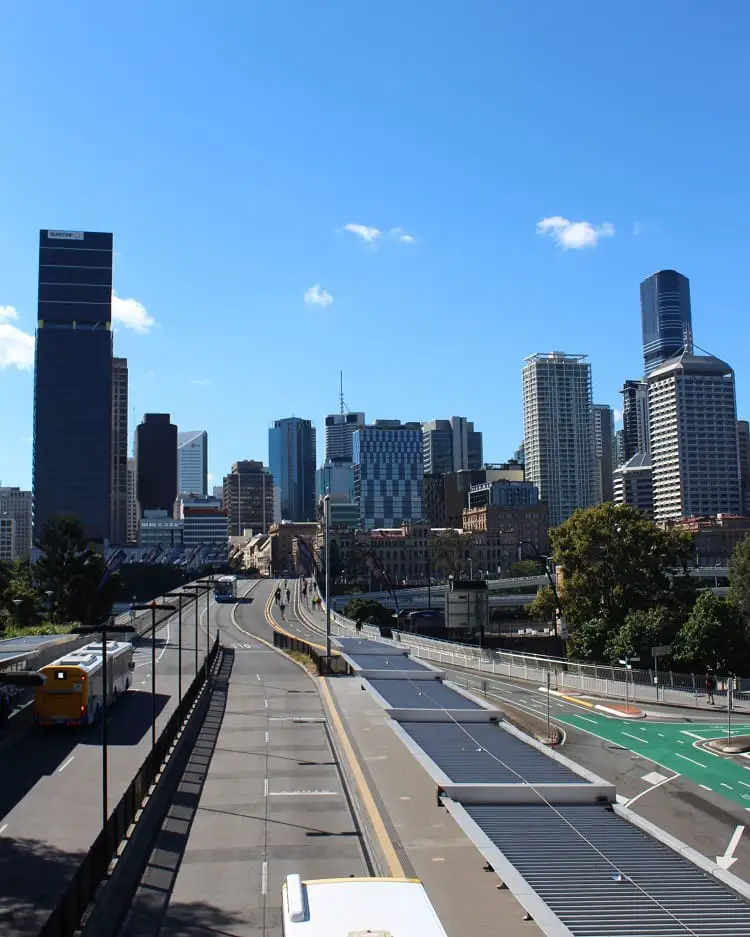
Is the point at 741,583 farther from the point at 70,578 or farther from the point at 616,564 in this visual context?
the point at 70,578

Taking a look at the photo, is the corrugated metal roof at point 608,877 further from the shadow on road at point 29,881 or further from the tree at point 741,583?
the tree at point 741,583

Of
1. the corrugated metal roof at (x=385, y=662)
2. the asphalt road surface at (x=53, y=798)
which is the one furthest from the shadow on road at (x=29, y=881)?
the corrugated metal roof at (x=385, y=662)

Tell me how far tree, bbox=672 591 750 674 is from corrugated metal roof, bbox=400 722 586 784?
34.8 m

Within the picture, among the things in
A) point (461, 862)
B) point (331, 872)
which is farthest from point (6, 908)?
point (461, 862)

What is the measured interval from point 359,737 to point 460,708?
5.41m

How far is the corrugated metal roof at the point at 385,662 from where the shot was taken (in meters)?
54.5

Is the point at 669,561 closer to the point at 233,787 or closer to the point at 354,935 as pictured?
the point at 233,787

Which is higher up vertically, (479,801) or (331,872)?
(479,801)

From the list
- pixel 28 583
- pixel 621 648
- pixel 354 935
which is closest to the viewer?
pixel 354 935

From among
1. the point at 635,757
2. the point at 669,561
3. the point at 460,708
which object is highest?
the point at 669,561

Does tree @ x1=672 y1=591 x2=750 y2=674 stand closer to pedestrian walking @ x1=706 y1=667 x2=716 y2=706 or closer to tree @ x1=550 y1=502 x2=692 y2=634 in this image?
pedestrian walking @ x1=706 y1=667 x2=716 y2=706

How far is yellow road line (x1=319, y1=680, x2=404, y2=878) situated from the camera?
2193cm

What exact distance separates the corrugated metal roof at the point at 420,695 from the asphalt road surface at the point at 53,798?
10244mm

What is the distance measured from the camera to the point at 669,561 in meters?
83.1
